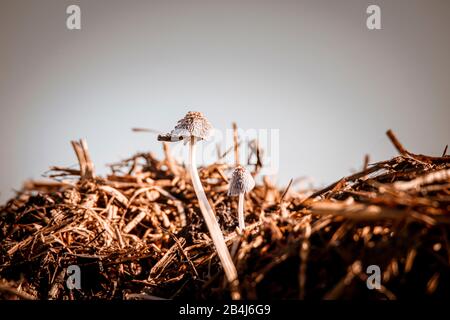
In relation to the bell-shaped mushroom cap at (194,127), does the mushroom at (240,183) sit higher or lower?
lower

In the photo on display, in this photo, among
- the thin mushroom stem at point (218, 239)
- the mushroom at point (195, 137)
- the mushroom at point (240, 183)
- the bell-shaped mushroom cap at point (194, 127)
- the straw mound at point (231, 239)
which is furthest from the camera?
the mushroom at point (240, 183)

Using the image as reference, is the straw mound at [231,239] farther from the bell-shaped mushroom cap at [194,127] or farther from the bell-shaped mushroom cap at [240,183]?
the bell-shaped mushroom cap at [194,127]

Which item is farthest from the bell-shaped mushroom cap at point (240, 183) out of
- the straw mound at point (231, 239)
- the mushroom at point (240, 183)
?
the straw mound at point (231, 239)

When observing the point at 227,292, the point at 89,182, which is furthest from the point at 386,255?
the point at 89,182

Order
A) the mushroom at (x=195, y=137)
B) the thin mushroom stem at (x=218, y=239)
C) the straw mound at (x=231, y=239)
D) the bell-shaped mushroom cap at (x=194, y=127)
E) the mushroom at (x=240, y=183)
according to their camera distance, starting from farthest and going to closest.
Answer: the mushroom at (x=240, y=183)
the bell-shaped mushroom cap at (x=194, y=127)
the mushroom at (x=195, y=137)
the thin mushroom stem at (x=218, y=239)
the straw mound at (x=231, y=239)

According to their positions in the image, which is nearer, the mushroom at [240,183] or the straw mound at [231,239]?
the straw mound at [231,239]

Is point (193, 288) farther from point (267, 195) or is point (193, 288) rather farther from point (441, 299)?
point (267, 195)

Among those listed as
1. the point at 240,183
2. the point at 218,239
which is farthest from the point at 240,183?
the point at 218,239
